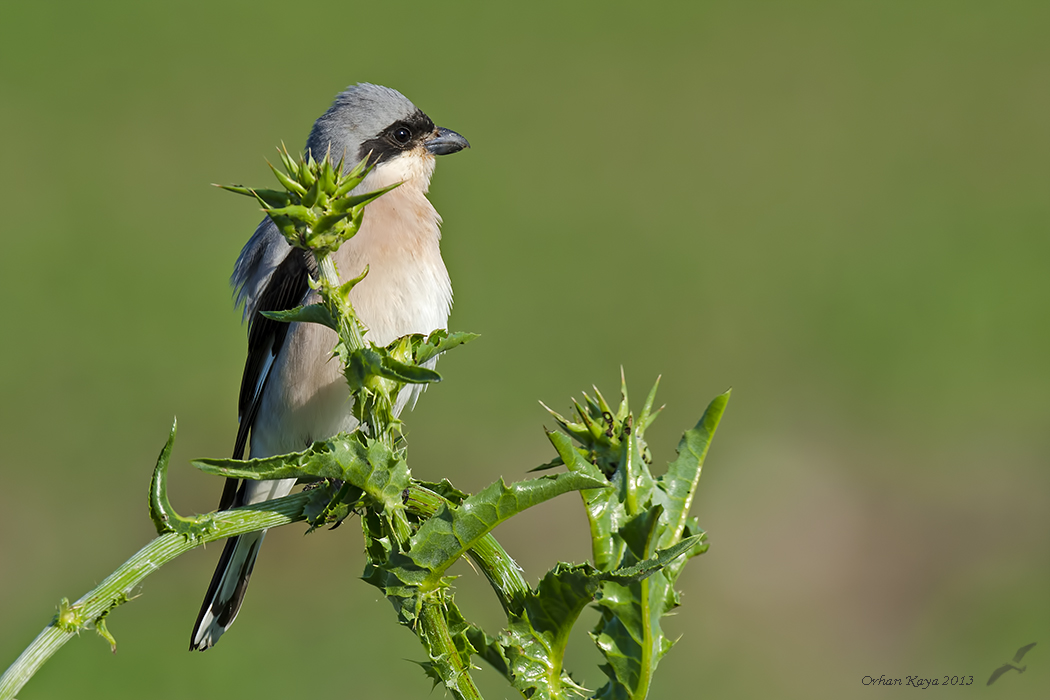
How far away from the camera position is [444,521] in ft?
4.85

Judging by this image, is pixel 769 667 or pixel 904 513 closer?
pixel 769 667

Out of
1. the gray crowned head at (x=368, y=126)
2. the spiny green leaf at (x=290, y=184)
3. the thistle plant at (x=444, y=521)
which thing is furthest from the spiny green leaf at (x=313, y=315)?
the gray crowned head at (x=368, y=126)

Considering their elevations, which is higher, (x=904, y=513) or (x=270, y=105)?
(x=270, y=105)

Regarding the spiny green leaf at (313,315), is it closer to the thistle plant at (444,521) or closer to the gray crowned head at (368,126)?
the thistle plant at (444,521)

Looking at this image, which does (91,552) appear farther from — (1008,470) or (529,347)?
(1008,470)

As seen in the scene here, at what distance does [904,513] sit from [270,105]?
9.29 meters

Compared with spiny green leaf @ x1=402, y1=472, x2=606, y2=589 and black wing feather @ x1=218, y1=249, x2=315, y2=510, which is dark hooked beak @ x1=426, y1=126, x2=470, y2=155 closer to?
black wing feather @ x1=218, y1=249, x2=315, y2=510

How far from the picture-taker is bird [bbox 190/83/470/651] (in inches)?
155

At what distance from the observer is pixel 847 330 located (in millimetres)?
9750

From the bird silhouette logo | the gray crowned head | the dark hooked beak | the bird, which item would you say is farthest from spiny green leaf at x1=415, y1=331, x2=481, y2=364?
the bird silhouette logo

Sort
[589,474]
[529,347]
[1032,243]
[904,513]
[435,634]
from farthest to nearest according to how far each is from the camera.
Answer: [1032,243]
[529,347]
[904,513]
[435,634]
[589,474]

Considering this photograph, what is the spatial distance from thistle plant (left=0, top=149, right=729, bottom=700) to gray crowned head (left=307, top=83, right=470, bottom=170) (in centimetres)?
275

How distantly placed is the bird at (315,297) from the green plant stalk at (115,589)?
2277 mm

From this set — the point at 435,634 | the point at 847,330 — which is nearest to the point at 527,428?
the point at 847,330
